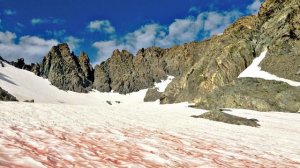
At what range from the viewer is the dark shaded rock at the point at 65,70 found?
6801 inches

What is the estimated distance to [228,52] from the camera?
292ft

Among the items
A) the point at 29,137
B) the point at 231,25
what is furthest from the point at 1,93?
the point at 231,25

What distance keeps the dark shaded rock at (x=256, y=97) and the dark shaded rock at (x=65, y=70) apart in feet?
401

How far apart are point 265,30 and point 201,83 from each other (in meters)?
20.9

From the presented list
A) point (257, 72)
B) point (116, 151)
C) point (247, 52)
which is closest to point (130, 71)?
point (247, 52)

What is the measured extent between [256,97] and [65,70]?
136455mm

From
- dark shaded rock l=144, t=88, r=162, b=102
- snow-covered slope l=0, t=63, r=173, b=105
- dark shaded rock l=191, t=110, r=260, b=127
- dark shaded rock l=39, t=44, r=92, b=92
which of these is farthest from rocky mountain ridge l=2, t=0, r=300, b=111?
dark shaded rock l=191, t=110, r=260, b=127

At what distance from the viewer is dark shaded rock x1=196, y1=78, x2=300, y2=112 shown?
1937 inches

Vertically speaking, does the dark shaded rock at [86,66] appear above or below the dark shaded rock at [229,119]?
above

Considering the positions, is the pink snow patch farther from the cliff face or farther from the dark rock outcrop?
the dark rock outcrop

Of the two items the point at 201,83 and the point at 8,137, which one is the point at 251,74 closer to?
the point at 201,83

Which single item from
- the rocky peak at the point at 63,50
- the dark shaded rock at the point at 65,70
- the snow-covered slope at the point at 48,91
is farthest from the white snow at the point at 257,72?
the rocky peak at the point at 63,50

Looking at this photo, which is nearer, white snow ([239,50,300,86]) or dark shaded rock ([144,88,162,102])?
white snow ([239,50,300,86])

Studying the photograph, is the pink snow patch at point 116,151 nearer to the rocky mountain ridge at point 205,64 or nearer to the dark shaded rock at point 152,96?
the rocky mountain ridge at point 205,64
